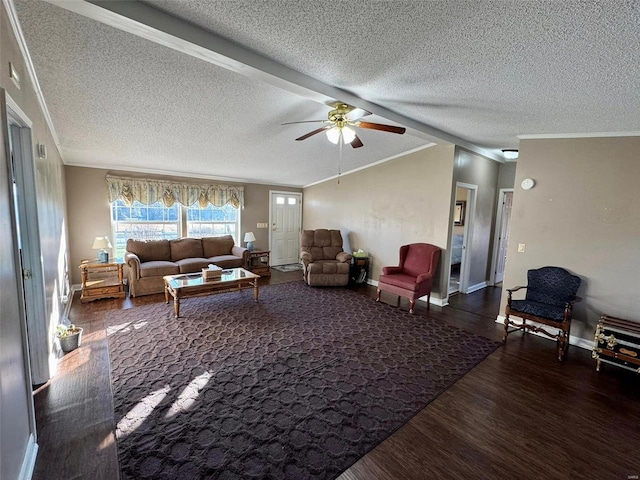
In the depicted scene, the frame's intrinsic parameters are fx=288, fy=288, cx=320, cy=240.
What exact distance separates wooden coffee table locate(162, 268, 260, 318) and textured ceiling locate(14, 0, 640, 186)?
202 centimetres

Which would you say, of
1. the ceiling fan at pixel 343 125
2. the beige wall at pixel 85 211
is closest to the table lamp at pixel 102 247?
the beige wall at pixel 85 211

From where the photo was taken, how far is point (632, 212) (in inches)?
126

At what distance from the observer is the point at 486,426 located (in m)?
2.16

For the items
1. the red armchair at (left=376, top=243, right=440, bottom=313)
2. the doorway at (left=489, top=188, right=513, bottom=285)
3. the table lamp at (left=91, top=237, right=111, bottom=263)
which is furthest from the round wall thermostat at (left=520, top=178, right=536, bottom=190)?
the table lamp at (left=91, top=237, right=111, bottom=263)

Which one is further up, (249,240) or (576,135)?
(576,135)

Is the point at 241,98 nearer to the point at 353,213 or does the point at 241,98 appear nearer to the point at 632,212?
the point at 353,213

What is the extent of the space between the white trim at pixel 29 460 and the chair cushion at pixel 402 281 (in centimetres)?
416

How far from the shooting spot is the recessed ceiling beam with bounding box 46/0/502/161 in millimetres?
1612

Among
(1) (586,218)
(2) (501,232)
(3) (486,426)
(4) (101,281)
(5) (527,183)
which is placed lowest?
(3) (486,426)

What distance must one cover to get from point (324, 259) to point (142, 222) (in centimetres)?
369

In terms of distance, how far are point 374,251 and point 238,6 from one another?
4.87 metres

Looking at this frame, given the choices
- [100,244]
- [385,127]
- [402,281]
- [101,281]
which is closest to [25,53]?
[385,127]

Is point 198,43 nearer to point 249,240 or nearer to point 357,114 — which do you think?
point 357,114

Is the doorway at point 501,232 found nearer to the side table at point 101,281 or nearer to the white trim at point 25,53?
the white trim at point 25,53
